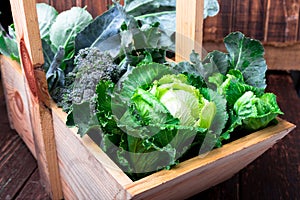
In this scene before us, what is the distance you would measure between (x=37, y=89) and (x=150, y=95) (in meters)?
0.25

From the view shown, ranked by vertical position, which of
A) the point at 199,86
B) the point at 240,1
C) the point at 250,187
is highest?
the point at 240,1

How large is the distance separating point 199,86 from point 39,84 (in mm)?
297

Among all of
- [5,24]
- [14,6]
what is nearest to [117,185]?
[14,6]

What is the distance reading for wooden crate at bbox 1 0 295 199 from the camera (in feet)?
1.81

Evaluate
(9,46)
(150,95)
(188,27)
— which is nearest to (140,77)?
(150,95)

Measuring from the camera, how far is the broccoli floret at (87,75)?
69 centimetres

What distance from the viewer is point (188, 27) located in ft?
2.46

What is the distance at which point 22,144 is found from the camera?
1037 millimetres

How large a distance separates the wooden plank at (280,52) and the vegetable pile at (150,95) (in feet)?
2.08

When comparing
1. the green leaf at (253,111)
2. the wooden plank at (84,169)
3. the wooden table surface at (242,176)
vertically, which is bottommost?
the wooden table surface at (242,176)

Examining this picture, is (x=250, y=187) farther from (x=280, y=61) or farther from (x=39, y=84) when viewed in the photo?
(x=280, y=61)

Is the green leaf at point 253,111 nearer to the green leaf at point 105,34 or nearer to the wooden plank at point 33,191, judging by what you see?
the green leaf at point 105,34

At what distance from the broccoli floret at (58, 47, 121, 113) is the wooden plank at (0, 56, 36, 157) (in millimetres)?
208

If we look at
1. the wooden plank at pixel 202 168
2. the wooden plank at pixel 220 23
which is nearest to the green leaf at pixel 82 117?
the wooden plank at pixel 202 168
